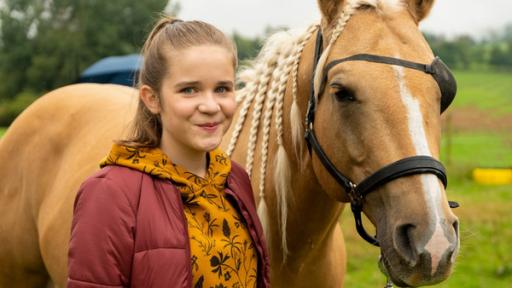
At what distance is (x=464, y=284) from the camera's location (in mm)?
5672

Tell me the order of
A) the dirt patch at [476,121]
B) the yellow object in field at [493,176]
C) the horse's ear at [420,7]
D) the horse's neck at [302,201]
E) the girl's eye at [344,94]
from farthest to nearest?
the dirt patch at [476,121] → the yellow object in field at [493,176] → the horse's neck at [302,201] → the horse's ear at [420,7] → the girl's eye at [344,94]

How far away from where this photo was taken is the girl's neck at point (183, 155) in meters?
1.80

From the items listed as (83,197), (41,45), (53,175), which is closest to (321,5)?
(83,197)

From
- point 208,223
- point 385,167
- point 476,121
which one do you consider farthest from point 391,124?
point 476,121

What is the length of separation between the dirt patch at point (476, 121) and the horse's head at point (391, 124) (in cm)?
1442

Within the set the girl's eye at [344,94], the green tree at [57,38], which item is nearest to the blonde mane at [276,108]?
the girl's eye at [344,94]

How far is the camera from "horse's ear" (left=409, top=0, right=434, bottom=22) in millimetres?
2145

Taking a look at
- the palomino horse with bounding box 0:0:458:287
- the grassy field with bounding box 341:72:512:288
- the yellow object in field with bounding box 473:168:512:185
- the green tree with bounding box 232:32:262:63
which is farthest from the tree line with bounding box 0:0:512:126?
the palomino horse with bounding box 0:0:458:287

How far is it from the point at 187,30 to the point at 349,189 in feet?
2.52

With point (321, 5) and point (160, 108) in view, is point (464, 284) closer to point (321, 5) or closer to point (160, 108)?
point (321, 5)

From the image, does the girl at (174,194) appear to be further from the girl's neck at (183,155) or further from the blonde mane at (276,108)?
the blonde mane at (276,108)

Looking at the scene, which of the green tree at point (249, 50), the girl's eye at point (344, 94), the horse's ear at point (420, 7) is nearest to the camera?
the girl's eye at point (344, 94)

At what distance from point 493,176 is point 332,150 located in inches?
350

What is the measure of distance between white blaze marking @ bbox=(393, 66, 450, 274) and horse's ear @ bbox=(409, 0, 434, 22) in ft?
1.26
